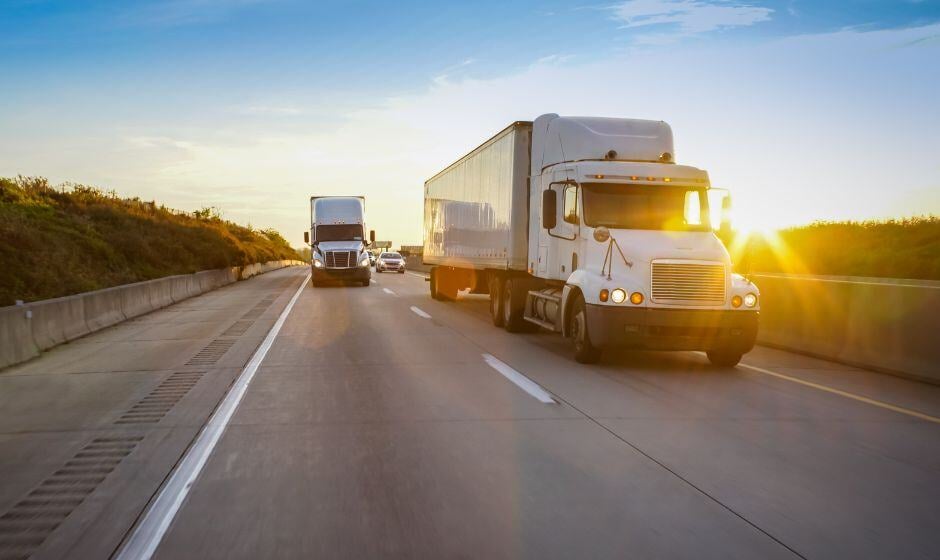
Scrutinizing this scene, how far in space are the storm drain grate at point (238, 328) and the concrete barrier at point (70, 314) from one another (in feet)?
8.27

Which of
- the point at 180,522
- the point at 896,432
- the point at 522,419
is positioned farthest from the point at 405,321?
the point at 180,522

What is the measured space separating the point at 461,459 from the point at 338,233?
87.2ft

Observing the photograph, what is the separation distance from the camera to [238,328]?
606 inches

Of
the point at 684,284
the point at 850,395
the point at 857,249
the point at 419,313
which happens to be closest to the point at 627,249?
the point at 684,284

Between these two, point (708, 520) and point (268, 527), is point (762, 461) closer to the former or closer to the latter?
point (708, 520)

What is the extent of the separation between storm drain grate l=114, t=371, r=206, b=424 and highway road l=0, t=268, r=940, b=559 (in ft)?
0.15

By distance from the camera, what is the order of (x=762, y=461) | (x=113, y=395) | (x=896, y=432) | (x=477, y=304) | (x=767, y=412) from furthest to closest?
1. (x=477, y=304)
2. (x=113, y=395)
3. (x=767, y=412)
4. (x=896, y=432)
5. (x=762, y=461)

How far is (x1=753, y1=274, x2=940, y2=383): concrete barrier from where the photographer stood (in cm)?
998

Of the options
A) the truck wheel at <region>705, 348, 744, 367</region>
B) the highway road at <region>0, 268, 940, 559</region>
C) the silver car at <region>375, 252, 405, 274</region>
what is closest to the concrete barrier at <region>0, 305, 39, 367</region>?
the highway road at <region>0, 268, 940, 559</region>

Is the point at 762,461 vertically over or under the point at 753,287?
under

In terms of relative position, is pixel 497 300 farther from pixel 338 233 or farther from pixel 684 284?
pixel 338 233

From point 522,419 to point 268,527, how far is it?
326 centimetres

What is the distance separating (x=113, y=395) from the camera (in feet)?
27.3

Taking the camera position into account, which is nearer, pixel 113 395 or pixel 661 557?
pixel 661 557
